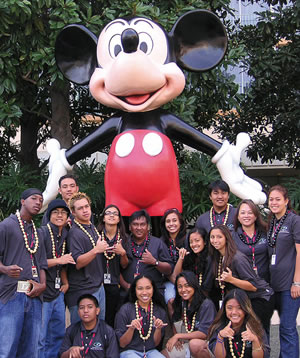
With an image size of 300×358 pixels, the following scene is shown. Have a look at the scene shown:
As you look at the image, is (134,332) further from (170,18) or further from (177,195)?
(170,18)

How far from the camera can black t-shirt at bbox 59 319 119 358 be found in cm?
412

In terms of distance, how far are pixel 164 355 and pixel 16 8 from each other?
12.1 ft

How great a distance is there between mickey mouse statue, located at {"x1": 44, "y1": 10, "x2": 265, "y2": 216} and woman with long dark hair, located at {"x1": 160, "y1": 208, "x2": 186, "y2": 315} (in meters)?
0.37

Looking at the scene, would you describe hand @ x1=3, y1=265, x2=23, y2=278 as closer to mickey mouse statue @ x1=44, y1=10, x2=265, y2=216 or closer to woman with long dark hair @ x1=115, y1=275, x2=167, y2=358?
woman with long dark hair @ x1=115, y1=275, x2=167, y2=358

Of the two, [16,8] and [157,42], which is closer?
[157,42]

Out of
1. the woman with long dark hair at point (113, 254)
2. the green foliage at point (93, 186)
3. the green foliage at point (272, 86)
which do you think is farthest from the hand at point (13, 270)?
the green foliage at point (272, 86)

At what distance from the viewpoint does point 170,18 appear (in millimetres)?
6637

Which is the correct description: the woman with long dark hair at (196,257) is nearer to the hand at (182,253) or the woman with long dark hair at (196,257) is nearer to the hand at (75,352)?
the hand at (182,253)

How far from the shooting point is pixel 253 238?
4.45 metres

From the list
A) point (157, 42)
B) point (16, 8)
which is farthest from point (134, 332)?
point (16, 8)

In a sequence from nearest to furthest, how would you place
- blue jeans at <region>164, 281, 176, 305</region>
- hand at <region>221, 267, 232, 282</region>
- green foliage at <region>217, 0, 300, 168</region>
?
hand at <region>221, 267, 232, 282</region>, blue jeans at <region>164, 281, 176, 305</region>, green foliage at <region>217, 0, 300, 168</region>

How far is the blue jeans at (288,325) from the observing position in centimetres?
432

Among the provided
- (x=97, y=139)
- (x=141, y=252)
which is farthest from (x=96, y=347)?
(x=97, y=139)

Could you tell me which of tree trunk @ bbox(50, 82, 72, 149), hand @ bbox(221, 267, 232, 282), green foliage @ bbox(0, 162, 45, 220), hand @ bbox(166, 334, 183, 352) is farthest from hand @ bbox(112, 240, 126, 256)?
tree trunk @ bbox(50, 82, 72, 149)
